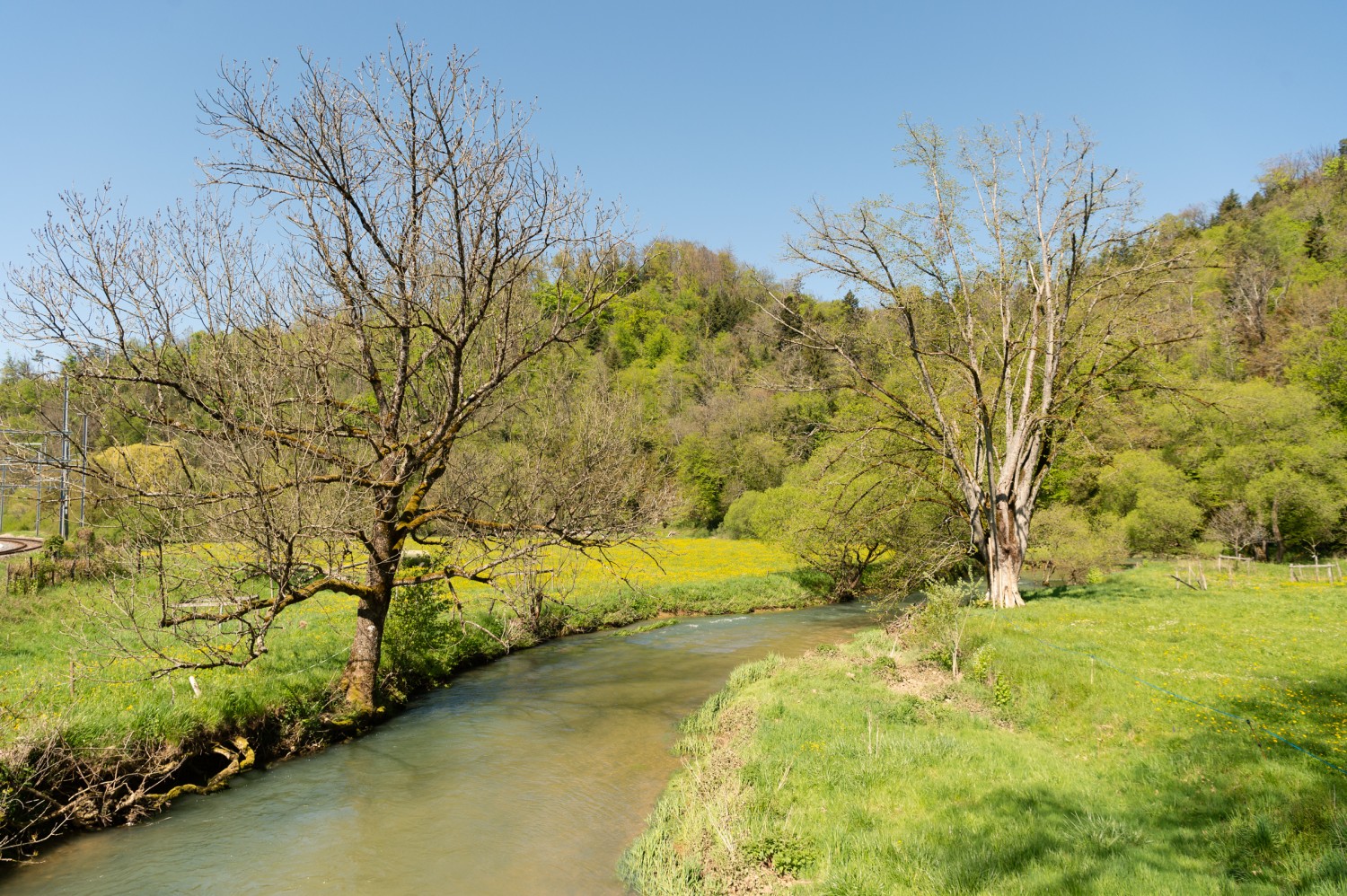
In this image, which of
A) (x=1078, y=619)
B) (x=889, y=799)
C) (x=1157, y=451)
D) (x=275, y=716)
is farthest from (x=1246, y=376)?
(x=275, y=716)

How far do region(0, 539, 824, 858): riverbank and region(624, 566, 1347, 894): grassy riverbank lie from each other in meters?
5.28

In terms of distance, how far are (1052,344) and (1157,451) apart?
30.2 meters

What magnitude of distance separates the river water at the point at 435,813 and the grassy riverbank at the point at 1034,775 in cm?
96

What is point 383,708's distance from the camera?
42.7 feet

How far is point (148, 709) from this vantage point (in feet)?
31.0

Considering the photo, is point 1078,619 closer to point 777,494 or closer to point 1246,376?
point 777,494

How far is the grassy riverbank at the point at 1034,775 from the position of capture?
18.8ft

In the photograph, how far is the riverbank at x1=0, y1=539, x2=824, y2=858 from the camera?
8039 millimetres

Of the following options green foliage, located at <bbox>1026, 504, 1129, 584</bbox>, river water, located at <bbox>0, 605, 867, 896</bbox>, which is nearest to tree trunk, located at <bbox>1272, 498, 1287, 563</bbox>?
green foliage, located at <bbox>1026, 504, 1129, 584</bbox>

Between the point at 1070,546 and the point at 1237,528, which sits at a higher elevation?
the point at 1070,546

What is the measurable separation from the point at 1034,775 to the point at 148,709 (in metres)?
11.1

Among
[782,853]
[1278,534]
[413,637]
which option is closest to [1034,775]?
[782,853]

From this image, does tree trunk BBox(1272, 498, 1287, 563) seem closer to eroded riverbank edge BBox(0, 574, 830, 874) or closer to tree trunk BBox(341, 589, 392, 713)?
eroded riverbank edge BBox(0, 574, 830, 874)

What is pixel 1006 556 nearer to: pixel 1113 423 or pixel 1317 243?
pixel 1113 423
